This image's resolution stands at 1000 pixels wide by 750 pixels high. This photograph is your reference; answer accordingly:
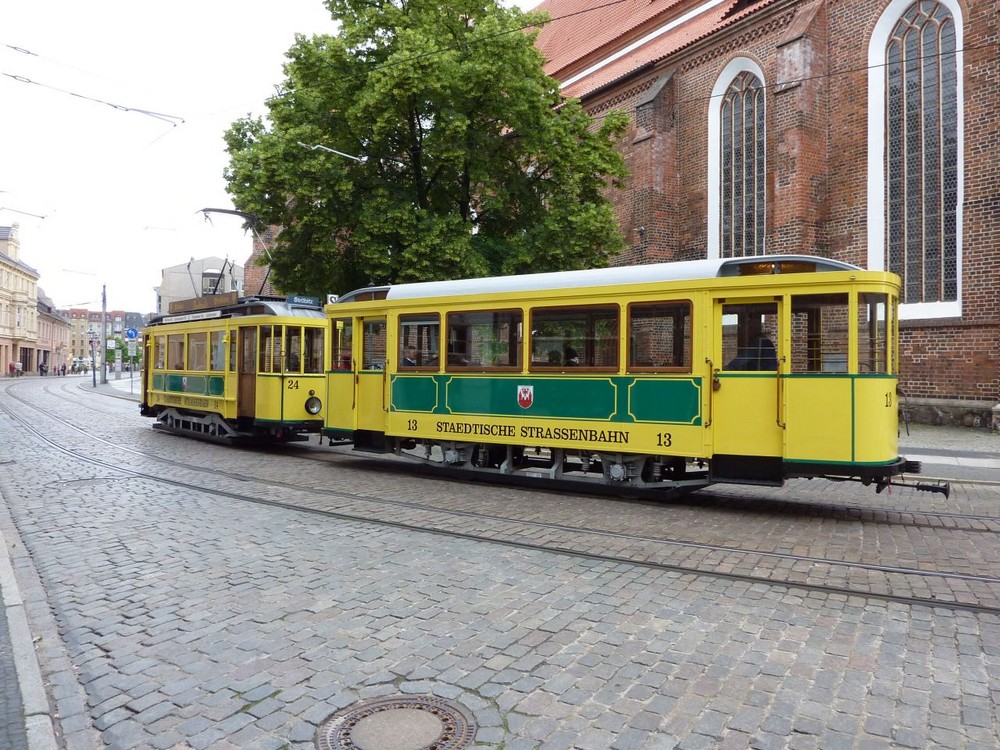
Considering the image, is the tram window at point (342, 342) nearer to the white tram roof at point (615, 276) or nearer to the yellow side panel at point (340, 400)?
the yellow side panel at point (340, 400)

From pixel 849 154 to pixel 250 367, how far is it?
629 inches

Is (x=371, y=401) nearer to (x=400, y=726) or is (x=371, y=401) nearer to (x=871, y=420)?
(x=871, y=420)

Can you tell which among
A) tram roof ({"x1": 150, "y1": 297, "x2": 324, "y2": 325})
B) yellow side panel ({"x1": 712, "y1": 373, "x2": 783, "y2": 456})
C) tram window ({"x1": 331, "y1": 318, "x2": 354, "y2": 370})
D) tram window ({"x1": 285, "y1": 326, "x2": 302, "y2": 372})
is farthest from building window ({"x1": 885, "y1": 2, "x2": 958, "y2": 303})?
tram window ({"x1": 285, "y1": 326, "x2": 302, "y2": 372})

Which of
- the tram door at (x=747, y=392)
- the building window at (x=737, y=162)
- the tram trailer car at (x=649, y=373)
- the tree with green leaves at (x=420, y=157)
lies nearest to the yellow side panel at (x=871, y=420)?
the tram trailer car at (x=649, y=373)

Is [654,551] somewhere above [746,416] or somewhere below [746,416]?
below

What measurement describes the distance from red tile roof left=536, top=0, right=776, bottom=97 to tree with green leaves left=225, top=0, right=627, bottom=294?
22.1ft

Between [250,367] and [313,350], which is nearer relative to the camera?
[313,350]

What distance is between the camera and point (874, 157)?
1867cm

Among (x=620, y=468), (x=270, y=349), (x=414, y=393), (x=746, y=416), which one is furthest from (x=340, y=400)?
(x=746, y=416)

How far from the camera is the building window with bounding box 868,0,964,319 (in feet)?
56.6

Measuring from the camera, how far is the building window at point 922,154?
17344 mm

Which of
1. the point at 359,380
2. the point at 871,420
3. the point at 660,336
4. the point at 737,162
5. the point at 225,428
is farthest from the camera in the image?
the point at 737,162

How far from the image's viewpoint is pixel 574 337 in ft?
32.4

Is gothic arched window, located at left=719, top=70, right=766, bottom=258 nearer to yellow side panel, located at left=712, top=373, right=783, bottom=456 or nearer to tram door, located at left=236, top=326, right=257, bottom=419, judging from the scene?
yellow side panel, located at left=712, top=373, right=783, bottom=456
